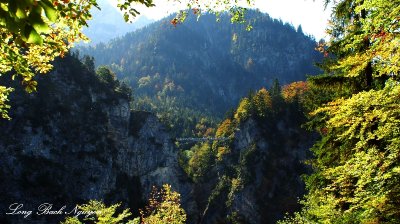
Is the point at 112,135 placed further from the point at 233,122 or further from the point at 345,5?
the point at 345,5

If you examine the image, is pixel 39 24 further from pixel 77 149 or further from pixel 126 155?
pixel 126 155

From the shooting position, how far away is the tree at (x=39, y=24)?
2.15 metres

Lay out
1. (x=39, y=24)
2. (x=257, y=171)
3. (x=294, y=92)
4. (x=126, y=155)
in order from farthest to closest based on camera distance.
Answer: (x=294, y=92), (x=126, y=155), (x=257, y=171), (x=39, y=24)

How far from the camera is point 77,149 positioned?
73.0m

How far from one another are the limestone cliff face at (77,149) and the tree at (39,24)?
61.3 meters

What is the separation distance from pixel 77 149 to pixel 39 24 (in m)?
75.4

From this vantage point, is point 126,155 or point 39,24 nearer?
point 39,24

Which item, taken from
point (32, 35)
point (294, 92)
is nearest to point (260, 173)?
point (294, 92)

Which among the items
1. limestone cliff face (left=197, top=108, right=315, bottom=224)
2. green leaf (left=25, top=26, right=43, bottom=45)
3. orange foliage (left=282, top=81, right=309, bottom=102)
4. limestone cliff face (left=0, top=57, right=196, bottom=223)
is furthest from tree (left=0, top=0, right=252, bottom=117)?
orange foliage (left=282, top=81, right=309, bottom=102)

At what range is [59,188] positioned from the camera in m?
66.1

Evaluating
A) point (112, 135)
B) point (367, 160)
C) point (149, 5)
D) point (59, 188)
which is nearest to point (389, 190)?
point (367, 160)

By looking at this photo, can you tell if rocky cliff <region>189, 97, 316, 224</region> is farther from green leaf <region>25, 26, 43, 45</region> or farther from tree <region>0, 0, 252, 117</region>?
green leaf <region>25, 26, 43, 45</region>

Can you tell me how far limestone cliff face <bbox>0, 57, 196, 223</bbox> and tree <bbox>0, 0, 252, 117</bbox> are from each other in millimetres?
61257

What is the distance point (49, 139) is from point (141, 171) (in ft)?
78.6
